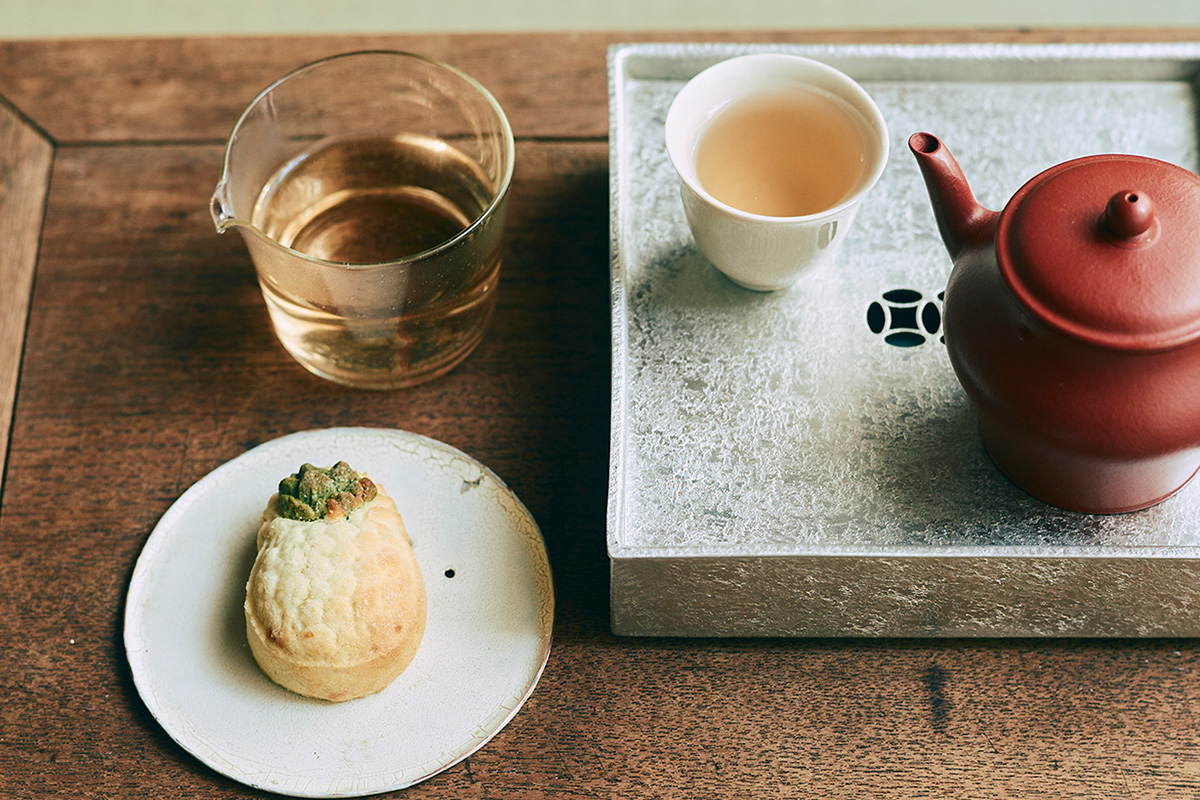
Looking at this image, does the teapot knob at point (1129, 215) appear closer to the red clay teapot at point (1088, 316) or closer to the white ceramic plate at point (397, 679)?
the red clay teapot at point (1088, 316)

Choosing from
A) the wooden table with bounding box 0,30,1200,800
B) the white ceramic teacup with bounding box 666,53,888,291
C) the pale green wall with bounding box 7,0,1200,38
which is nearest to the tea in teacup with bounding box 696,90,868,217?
the white ceramic teacup with bounding box 666,53,888,291

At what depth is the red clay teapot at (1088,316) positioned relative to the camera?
39 cm

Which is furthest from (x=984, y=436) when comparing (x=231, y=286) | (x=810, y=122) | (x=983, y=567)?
(x=231, y=286)

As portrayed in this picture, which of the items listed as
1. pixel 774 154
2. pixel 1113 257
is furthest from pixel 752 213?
pixel 1113 257

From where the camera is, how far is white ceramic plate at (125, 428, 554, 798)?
0.49 m

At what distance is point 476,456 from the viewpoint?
0.58m

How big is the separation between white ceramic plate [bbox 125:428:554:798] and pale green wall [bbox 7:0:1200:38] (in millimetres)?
747

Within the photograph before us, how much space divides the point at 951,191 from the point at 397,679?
1.17 feet

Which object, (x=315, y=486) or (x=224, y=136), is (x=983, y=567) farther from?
(x=224, y=136)

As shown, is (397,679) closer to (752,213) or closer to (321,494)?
(321,494)

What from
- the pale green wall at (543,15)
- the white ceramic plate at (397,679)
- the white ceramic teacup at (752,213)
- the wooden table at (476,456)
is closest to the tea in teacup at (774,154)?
the white ceramic teacup at (752,213)

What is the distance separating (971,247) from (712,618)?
0.22 meters

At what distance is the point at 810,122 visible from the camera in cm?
55

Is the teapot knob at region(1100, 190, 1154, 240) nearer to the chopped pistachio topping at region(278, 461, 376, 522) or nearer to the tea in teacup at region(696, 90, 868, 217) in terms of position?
the tea in teacup at region(696, 90, 868, 217)
